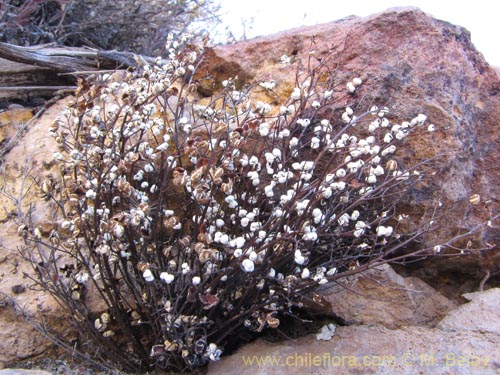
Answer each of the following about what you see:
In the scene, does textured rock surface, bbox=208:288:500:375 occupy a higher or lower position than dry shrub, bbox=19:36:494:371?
lower

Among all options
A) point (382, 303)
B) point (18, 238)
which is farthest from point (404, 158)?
point (18, 238)

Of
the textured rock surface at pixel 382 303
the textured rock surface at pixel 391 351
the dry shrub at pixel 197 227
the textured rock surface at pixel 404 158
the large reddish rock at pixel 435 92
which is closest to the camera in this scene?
the dry shrub at pixel 197 227

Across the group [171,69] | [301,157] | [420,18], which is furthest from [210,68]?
[420,18]

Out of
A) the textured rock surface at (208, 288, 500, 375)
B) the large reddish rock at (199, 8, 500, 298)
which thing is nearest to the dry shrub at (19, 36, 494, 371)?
the textured rock surface at (208, 288, 500, 375)

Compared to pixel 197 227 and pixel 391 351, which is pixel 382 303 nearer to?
pixel 391 351

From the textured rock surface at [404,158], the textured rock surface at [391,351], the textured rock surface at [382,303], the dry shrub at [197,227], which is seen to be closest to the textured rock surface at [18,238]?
the textured rock surface at [404,158]

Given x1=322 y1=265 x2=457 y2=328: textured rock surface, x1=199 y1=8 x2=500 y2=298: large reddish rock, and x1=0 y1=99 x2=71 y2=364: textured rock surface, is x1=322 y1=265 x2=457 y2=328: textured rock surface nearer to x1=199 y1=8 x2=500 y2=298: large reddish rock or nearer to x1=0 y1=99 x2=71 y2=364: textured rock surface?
x1=199 y1=8 x2=500 y2=298: large reddish rock

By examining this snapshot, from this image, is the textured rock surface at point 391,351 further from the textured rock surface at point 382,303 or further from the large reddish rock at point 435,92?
the large reddish rock at point 435,92
